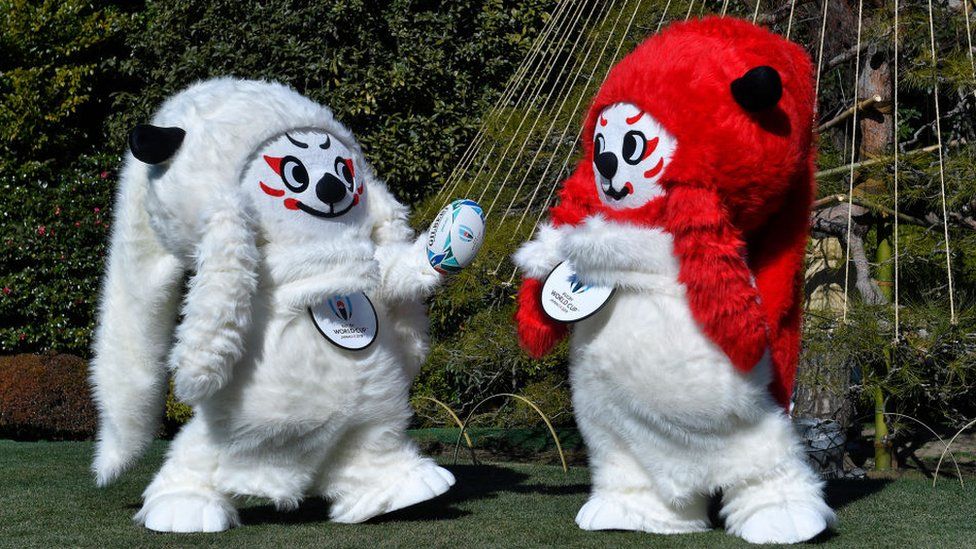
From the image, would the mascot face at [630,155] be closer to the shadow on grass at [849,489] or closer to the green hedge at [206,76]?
the shadow on grass at [849,489]

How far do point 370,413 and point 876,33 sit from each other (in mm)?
2760

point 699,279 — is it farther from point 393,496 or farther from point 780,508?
point 393,496

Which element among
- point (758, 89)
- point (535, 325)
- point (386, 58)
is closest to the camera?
point (758, 89)

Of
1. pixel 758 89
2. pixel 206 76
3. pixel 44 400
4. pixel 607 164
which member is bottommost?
pixel 44 400

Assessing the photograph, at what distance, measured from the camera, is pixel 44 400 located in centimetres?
650

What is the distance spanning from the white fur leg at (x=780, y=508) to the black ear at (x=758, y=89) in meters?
1.00

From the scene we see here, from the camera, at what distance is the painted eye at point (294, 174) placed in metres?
3.20

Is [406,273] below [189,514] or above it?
above

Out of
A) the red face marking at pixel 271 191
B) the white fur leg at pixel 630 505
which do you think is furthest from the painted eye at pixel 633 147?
the red face marking at pixel 271 191

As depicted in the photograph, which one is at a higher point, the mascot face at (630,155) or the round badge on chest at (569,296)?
the mascot face at (630,155)

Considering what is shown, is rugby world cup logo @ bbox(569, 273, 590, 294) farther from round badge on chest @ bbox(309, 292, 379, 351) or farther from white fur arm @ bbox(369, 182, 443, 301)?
round badge on chest @ bbox(309, 292, 379, 351)

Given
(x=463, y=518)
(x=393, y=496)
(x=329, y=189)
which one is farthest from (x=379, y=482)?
(x=329, y=189)

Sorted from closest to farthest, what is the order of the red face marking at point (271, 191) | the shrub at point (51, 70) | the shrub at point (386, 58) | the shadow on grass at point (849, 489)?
1. the red face marking at point (271, 191)
2. the shadow on grass at point (849, 489)
3. the shrub at point (386, 58)
4. the shrub at point (51, 70)

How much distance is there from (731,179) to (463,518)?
1373 millimetres
